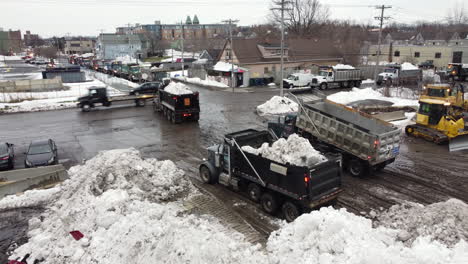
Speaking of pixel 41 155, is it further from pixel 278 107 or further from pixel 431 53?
pixel 431 53

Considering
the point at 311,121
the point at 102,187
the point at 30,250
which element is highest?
the point at 311,121

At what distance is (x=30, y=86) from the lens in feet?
129

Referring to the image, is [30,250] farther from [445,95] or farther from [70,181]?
[445,95]

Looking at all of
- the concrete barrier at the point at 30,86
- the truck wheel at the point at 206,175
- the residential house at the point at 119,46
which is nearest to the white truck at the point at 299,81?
the concrete barrier at the point at 30,86

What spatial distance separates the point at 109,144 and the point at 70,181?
7.63m

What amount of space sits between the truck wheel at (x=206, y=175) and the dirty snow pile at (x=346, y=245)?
4796 mm

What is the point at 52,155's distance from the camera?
1612 cm

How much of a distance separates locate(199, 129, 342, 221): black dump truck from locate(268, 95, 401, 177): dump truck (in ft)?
11.2

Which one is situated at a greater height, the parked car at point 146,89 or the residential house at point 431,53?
the residential house at point 431,53

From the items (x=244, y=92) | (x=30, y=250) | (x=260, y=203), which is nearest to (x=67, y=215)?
(x=30, y=250)

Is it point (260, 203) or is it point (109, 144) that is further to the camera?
point (109, 144)

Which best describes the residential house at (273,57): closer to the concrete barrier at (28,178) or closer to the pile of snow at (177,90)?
the pile of snow at (177,90)

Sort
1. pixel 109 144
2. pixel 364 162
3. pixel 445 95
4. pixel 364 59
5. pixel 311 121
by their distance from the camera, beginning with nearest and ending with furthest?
pixel 364 162, pixel 311 121, pixel 109 144, pixel 445 95, pixel 364 59

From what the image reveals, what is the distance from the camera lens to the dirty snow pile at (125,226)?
318 inches
